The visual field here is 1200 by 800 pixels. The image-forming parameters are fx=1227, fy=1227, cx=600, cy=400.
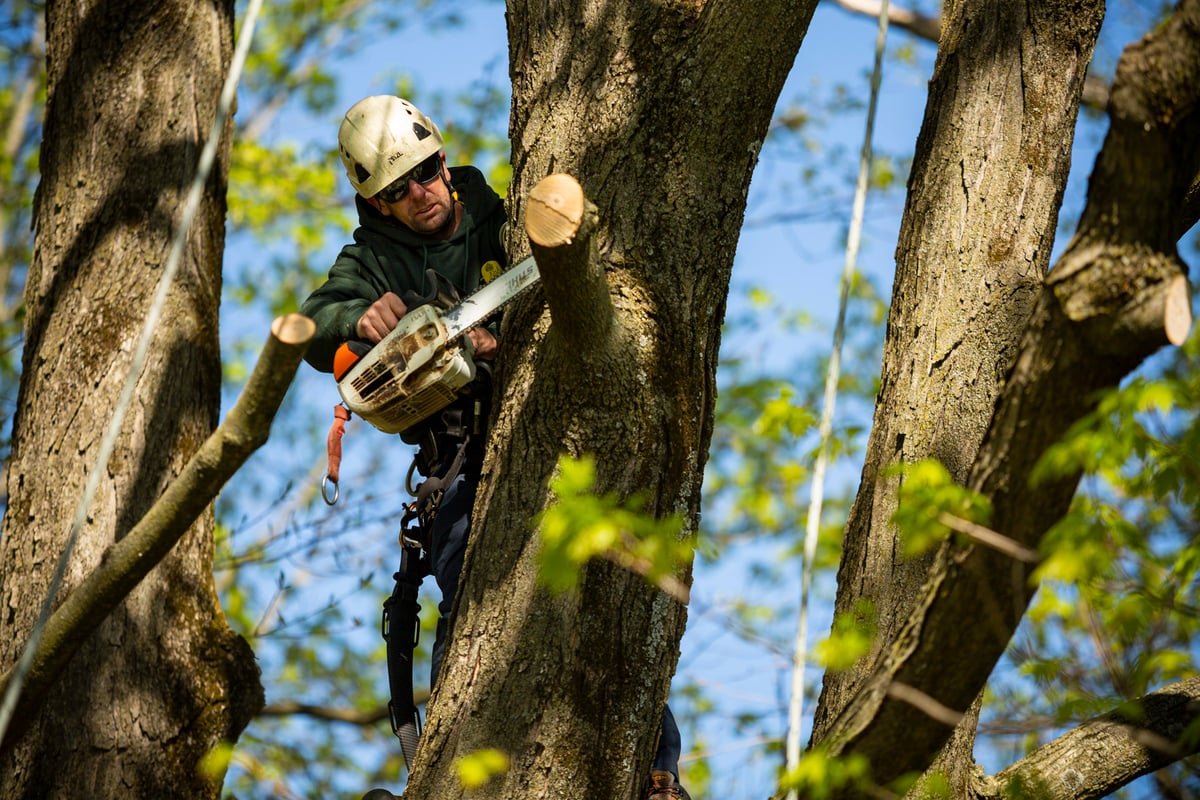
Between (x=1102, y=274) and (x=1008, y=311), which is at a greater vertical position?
(x=1008, y=311)

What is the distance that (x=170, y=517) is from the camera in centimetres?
238

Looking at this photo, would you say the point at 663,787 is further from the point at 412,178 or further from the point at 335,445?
the point at 412,178

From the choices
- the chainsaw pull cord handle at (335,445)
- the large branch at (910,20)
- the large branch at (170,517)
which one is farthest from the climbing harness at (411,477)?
the large branch at (910,20)

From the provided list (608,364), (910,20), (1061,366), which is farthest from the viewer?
(910,20)

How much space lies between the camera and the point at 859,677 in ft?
8.96

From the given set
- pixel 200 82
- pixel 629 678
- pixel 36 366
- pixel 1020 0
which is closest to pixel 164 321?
pixel 36 366

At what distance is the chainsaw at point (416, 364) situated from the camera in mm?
2895

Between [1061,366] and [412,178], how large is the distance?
7.28ft

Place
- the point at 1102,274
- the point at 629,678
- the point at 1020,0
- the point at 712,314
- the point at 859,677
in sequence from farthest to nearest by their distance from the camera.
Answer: the point at 1020,0 < the point at 859,677 < the point at 712,314 < the point at 629,678 < the point at 1102,274

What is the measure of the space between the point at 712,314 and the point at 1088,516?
1.01 meters

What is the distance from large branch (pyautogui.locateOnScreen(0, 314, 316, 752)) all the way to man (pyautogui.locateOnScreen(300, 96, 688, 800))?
793mm

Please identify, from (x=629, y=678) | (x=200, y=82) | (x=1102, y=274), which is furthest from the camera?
(x=200, y=82)

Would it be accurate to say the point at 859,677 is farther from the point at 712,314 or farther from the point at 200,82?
the point at 200,82

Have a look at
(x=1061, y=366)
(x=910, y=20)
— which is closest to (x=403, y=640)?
(x=1061, y=366)
